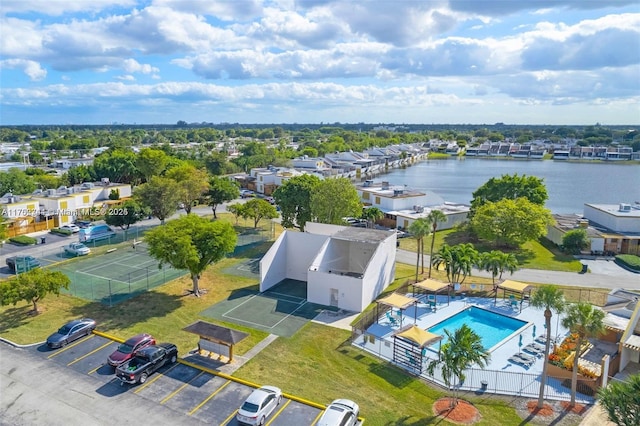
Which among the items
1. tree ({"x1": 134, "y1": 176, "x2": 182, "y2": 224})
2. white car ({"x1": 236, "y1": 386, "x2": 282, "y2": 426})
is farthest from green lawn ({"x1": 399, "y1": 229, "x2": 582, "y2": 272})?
white car ({"x1": 236, "y1": 386, "x2": 282, "y2": 426})

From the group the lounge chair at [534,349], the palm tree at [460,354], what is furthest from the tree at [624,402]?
the lounge chair at [534,349]

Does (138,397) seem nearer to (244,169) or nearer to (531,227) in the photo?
(531,227)

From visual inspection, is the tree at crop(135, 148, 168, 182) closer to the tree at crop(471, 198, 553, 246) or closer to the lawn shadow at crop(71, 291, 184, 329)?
the lawn shadow at crop(71, 291, 184, 329)

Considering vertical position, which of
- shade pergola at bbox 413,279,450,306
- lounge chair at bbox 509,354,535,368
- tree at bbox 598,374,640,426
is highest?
tree at bbox 598,374,640,426

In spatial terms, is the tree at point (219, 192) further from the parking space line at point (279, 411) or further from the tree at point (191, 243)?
the parking space line at point (279, 411)

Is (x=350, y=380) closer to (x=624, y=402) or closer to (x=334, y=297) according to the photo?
(x=334, y=297)

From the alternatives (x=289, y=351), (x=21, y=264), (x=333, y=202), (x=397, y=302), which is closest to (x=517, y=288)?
(x=397, y=302)
